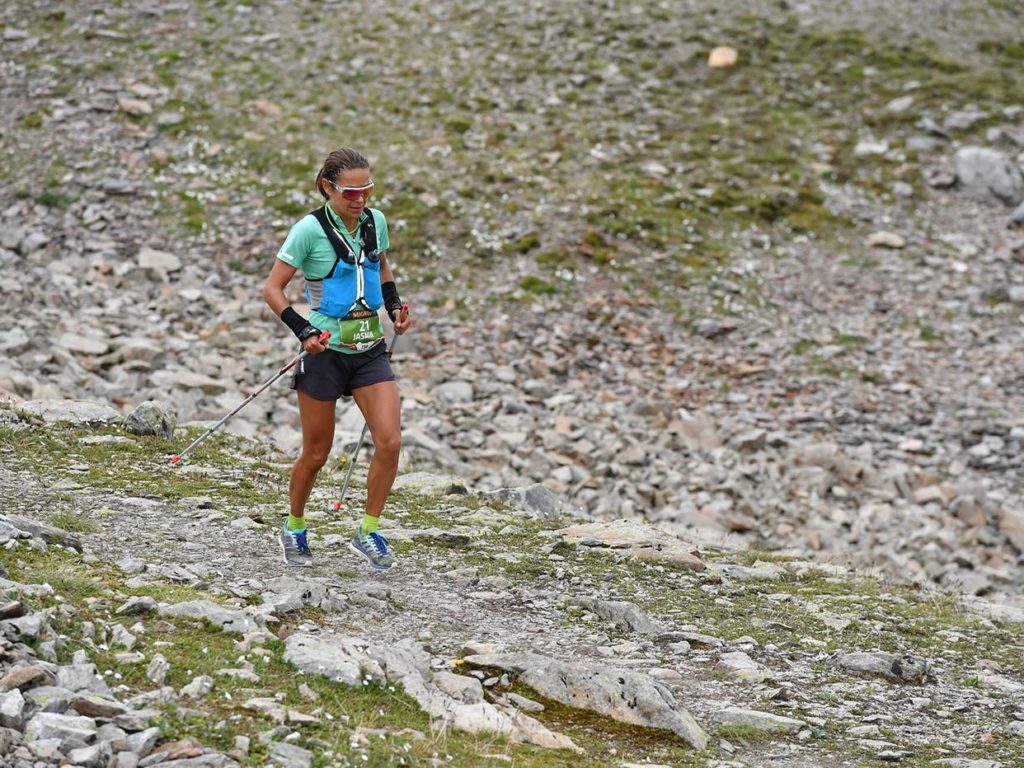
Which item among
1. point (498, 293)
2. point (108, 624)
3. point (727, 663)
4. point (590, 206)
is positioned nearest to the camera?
point (108, 624)

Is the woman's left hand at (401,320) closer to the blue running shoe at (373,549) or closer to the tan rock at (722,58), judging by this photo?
the blue running shoe at (373,549)

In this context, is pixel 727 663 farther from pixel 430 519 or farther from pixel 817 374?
pixel 817 374

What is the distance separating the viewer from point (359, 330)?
27.0ft

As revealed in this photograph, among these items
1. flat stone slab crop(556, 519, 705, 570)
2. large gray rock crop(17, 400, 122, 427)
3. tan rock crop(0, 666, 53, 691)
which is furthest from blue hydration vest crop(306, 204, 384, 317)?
large gray rock crop(17, 400, 122, 427)

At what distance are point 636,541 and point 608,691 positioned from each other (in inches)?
168

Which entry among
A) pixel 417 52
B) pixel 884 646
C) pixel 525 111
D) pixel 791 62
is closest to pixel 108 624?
pixel 884 646

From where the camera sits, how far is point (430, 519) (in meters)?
11.1

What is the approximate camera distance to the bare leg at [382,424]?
830cm

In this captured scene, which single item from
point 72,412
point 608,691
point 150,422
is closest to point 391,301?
point 608,691

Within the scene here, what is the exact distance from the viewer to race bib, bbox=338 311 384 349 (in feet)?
26.8

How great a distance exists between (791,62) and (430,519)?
79.8 ft

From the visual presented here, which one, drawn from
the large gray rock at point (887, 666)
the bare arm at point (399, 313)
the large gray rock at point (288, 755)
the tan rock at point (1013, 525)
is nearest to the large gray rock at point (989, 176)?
the tan rock at point (1013, 525)

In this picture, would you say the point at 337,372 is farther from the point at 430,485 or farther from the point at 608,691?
the point at 430,485

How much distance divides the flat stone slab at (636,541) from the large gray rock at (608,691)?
3.58 m
